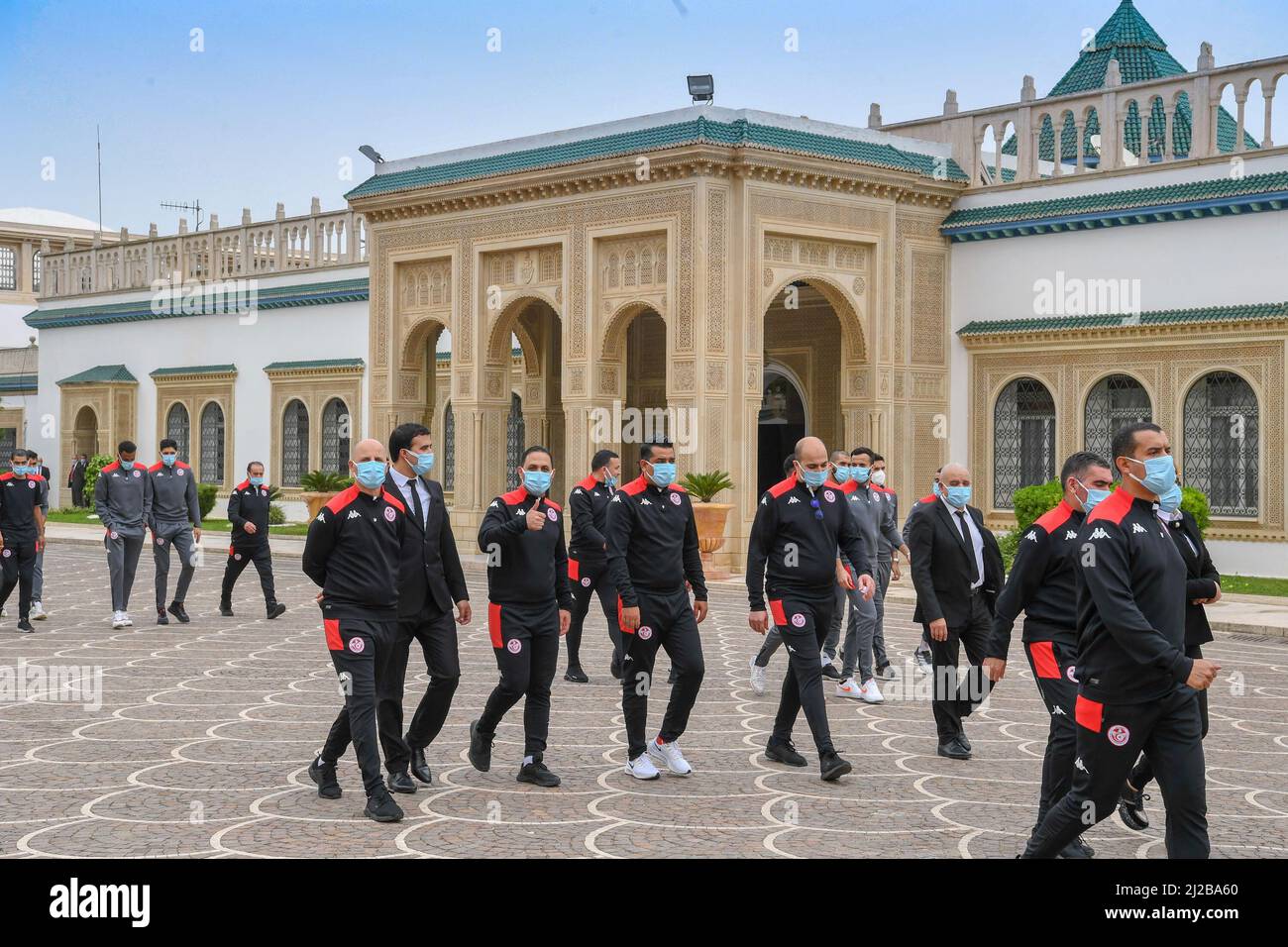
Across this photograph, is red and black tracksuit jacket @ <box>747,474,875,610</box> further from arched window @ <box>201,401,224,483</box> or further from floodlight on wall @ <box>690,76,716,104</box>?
arched window @ <box>201,401,224,483</box>

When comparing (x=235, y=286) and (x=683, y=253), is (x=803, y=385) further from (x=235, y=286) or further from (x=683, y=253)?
(x=235, y=286)

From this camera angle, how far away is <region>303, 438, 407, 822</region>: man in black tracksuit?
7.71 metres

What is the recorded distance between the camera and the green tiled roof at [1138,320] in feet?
71.6

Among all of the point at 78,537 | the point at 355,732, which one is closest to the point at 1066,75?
the point at 78,537

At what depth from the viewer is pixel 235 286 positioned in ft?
121

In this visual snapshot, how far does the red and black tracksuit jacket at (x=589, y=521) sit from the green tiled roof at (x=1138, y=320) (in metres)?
12.6

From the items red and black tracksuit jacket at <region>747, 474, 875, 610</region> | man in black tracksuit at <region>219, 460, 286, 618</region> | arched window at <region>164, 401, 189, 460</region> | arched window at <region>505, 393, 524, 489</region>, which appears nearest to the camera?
red and black tracksuit jacket at <region>747, 474, 875, 610</region>

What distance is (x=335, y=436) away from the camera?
3462 centimetres

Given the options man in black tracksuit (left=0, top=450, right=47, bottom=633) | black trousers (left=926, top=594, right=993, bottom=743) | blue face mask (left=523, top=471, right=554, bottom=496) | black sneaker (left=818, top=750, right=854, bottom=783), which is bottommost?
black sneaker (left=818, top=750, right=854, bottom=783)

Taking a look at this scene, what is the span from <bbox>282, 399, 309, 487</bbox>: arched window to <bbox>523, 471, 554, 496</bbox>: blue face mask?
26984 mm

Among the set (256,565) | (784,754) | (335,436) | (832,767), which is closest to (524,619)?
(784,754)

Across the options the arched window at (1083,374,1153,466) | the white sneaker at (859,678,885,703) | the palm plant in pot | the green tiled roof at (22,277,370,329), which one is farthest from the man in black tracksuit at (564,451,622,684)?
the green tiled roof at (22,277,370,329)

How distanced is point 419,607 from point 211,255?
31.5 m

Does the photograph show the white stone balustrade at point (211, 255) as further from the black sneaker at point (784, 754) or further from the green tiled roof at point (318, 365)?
the black sneaker at point (784, 754)
